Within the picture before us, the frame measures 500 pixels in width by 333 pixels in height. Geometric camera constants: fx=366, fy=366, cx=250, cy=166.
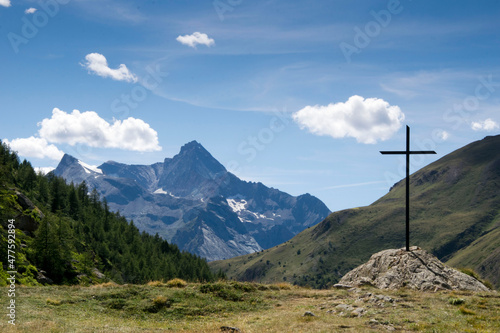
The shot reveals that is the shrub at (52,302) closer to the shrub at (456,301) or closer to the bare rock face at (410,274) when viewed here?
the bare rock face at (410,274)

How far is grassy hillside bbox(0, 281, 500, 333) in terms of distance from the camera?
19781 mm

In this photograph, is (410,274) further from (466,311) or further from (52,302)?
(52,302)

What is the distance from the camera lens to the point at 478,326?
19.0m

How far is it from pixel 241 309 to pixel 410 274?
15554 millimetres

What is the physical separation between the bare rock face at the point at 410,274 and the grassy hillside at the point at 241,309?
8.29 feet

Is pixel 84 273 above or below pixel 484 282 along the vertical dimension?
below

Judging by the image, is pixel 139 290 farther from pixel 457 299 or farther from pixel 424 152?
pixel 424 152

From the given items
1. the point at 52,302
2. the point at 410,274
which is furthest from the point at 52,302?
the point at 410,274

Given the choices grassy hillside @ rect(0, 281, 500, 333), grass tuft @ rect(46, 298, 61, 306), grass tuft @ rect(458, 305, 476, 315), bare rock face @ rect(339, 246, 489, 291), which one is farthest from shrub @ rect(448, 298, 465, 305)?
grass tuft @ rect(46, 298, 61, 306)

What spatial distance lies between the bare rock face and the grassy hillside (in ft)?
8.29

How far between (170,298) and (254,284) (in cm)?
898

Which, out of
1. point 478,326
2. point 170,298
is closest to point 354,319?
point 478,326

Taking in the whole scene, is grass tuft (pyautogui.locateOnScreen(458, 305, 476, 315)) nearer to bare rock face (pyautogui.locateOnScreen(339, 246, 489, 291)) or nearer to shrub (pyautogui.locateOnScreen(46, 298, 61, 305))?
bare rock face (pyautogui.locateOnScreen(339, 246, 489, 291))

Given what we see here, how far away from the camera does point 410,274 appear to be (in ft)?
104
